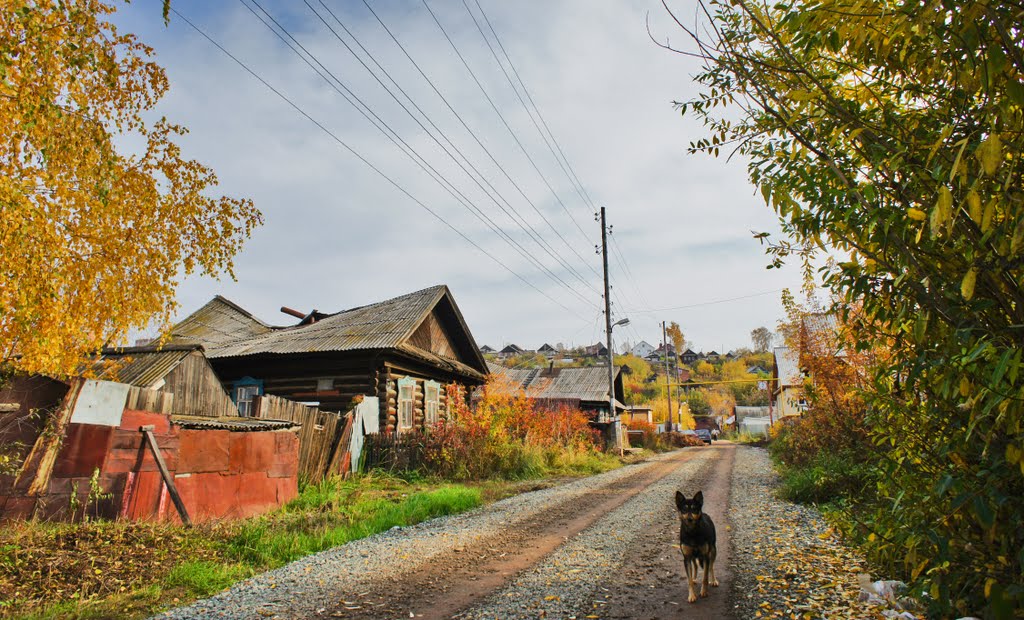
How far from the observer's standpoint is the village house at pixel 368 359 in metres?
15.8

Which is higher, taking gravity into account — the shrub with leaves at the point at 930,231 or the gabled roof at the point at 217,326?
the gabled roof at the point at 217,326

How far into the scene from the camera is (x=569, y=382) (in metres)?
38.2

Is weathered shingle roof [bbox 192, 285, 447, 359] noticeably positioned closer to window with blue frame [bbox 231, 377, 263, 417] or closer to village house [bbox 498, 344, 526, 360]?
window with blue frame [bbox 231, 377, 263, 417]

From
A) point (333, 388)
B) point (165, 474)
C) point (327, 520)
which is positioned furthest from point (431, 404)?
point (165, 474)

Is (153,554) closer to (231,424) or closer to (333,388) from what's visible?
(231,424)

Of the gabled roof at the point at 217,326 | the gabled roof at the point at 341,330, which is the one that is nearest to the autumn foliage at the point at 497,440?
the gabled roof at the point at 341,330

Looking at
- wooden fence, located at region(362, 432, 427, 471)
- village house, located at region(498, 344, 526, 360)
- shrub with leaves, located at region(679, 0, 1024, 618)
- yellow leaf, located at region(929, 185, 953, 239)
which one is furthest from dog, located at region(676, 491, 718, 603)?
village house, located at region(498, 344, 526, 360)

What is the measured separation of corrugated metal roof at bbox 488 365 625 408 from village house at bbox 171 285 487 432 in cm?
1525

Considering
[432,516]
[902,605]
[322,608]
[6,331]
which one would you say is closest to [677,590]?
[902,605]

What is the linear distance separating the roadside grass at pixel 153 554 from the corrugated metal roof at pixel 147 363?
491 centimetres

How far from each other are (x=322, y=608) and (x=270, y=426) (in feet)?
17.2

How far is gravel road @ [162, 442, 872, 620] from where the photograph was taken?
4.37 m

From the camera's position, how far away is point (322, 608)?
4.46 meters

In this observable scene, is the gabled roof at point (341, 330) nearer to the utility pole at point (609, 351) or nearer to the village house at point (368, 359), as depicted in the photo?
the village house at point (368, 359)
